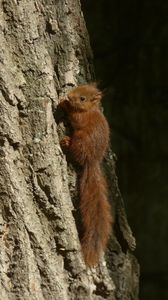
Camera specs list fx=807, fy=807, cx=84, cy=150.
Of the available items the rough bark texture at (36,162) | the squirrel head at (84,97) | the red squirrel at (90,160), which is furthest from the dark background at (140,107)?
the rough bark texture at (36,162)

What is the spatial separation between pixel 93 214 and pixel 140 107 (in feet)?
Result: 5.45

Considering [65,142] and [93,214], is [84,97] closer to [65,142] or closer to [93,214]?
[65,142]

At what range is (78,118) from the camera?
214 cm

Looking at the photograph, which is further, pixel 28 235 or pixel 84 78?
pixel 84 78

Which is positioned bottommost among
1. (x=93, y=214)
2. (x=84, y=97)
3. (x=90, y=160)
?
(x=93, y=214)

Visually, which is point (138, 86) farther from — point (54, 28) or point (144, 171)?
point (54, 28)

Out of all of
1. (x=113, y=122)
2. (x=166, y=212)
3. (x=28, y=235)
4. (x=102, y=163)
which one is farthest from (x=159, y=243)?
(x=28, y=235)

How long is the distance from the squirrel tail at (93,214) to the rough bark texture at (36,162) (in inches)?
1.0

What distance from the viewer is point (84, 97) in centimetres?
216

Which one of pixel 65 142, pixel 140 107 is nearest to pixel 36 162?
pixel 65 142

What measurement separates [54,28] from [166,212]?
1894 millimetres

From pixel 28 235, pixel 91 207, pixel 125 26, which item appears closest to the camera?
pixel 28 235

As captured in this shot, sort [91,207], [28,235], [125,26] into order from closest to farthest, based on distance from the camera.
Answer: [28,235] → [91,207] → [125,26]

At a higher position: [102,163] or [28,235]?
[102,163]
